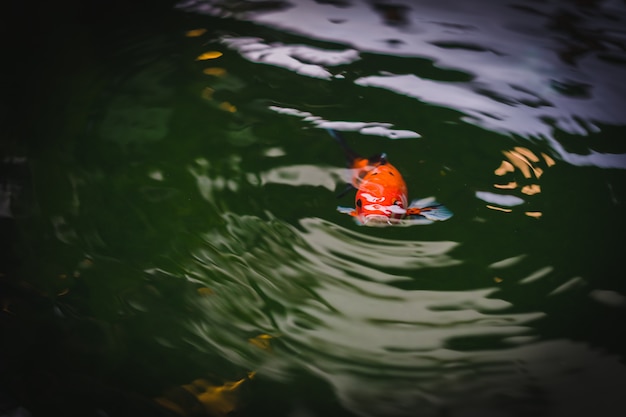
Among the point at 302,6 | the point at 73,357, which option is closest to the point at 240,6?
the point at 302,6

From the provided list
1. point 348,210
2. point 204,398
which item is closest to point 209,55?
point 348,210

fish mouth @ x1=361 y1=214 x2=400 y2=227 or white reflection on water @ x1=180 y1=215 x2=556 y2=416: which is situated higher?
fish mouth @ x1=361 y1=214 x2=400 y2=227

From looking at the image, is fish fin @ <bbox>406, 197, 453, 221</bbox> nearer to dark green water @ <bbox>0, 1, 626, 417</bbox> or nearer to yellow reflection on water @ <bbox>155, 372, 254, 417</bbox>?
dark green water @ <bbox>0, 1, 626, 417</bbox>

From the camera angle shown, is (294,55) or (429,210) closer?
(429,210)

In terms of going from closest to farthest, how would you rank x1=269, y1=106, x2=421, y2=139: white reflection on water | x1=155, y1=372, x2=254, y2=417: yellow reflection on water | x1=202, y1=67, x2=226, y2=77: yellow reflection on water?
1. x1=155, y1=372, x2=254, y2=417: yellow reflection on water
2. x1=269, y1=106, x2=421, y2=139: white reflection on water
3. x1=202, y1=67, x2=226, y2=77: yellow reflection on water

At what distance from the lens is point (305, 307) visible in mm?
1365

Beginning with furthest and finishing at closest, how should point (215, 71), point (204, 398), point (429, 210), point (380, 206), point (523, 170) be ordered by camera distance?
1. point (215, 71)
2. point (523, 170)
3. point (429, 210)
4. point (380, 206)
5. point (204, 398)

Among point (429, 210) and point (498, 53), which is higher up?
point (498, 53)

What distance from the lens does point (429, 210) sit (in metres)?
1.48

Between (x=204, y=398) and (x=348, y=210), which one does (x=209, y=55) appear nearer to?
(x=348, y=210)

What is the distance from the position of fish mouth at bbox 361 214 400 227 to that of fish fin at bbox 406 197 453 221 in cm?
6

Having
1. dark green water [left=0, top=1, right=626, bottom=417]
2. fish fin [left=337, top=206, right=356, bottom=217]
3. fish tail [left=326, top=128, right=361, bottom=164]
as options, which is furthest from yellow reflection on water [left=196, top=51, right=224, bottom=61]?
fish fin [left=337, top=206, right=356, bottom=217]

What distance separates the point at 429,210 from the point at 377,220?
163 millimetres

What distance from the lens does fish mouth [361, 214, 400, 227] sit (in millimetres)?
1371
